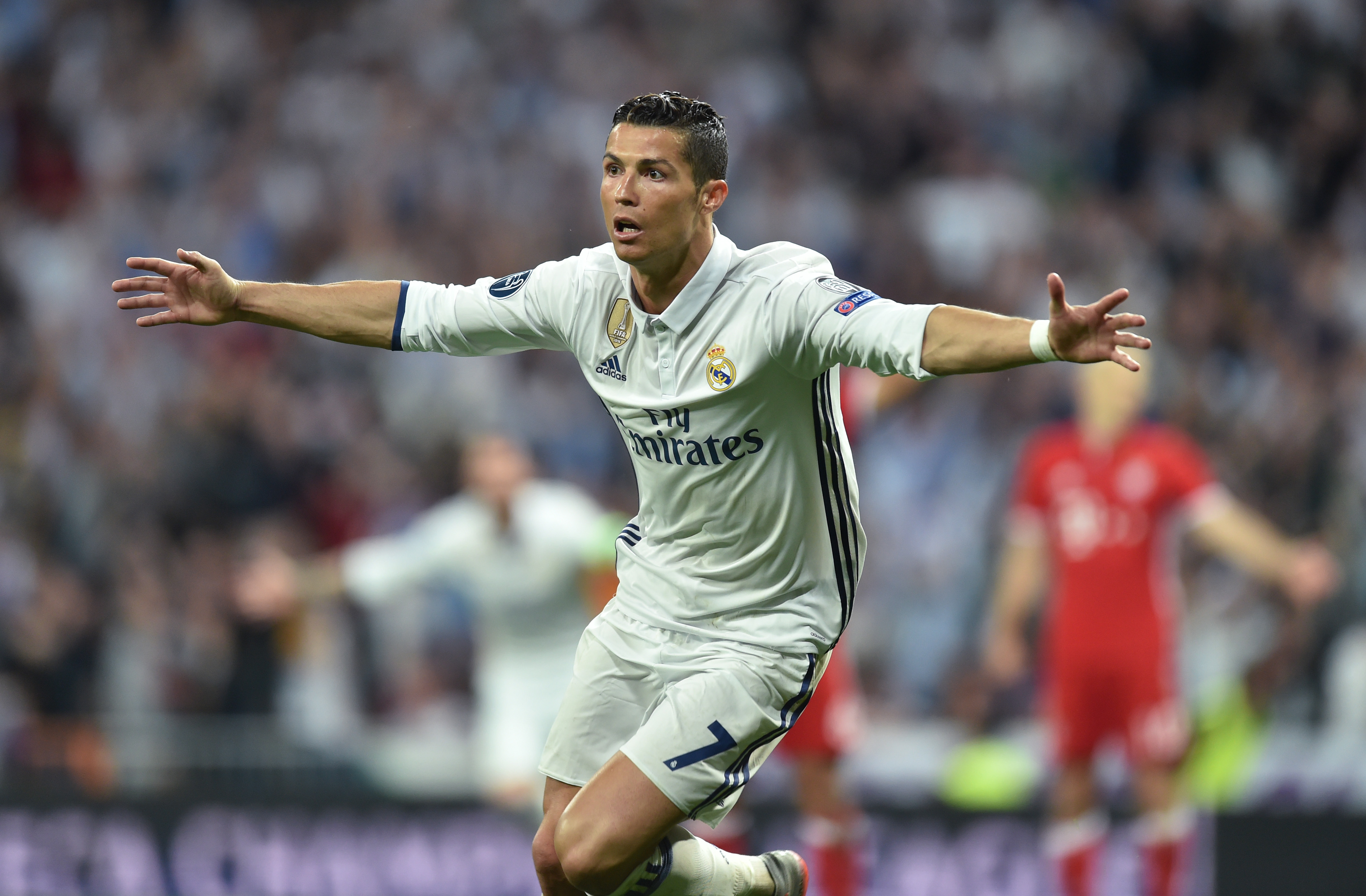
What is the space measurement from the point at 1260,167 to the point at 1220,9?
1379 mm

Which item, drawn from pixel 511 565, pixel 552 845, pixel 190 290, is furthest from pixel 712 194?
pixel 511 565

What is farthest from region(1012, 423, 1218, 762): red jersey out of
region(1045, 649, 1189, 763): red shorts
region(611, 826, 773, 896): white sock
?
region(611, 826, 773, 896): white sock

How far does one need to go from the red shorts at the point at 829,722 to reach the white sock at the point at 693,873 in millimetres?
2595

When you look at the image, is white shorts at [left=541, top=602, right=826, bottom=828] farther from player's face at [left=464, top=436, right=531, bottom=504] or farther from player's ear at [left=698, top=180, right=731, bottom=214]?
player's face at [left=464, top=436, right=531, bottom=504]

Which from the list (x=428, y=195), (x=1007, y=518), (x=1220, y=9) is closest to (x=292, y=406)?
(x=428, y=195)

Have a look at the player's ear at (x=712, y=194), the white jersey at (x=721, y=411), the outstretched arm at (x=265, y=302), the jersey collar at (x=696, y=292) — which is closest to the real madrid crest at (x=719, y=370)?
the white jersey at (x=721, y=411)

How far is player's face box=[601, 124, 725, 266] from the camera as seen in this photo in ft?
14.6

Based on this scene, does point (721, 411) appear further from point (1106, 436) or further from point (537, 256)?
point (537, 256)

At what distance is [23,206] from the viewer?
→ 535 inches

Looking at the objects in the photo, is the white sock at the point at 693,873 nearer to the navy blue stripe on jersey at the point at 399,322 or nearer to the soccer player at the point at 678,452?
the soccer player at the point at 678,452

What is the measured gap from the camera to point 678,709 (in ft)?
15.1

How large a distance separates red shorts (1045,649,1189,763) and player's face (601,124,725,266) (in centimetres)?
461

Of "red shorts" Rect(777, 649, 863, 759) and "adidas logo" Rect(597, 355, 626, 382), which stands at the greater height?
"adidas logo" Rect(597, 355, 626, 382)

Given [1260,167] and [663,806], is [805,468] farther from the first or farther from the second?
[1260,167]
